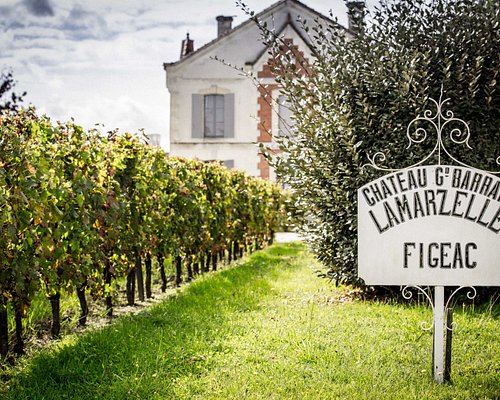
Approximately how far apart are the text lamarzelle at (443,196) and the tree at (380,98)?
210 centimetres

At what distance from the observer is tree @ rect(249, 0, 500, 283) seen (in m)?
7.12

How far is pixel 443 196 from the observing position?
4965mm

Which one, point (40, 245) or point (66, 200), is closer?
point (40, 245)

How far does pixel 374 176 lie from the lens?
23.9ft

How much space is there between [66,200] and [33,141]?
1.99 feet

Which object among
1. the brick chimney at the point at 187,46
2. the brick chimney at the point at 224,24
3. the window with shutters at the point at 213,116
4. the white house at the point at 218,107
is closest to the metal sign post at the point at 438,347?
the white house at the point at 218,107

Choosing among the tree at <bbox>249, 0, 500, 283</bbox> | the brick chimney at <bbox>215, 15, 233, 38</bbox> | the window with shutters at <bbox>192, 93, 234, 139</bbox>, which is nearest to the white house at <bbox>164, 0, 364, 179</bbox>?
the window with shutters at <bbox>192, 93, 234, 139</bbox>

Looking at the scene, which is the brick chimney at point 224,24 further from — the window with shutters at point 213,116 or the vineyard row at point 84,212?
the vineyard row at point 84,212

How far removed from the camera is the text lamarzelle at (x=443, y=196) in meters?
4.94

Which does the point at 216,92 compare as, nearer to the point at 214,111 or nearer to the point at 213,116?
the point at 214,111

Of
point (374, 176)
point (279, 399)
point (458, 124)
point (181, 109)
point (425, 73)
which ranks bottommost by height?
point (279, 399)

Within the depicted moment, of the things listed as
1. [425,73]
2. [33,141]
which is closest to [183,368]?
[33,141]

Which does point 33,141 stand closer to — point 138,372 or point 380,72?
point 138,372

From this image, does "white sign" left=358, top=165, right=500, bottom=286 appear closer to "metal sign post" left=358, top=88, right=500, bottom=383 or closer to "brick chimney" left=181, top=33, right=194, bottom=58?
"metal sign post" left=358, top=88, right=500, bottom=383
